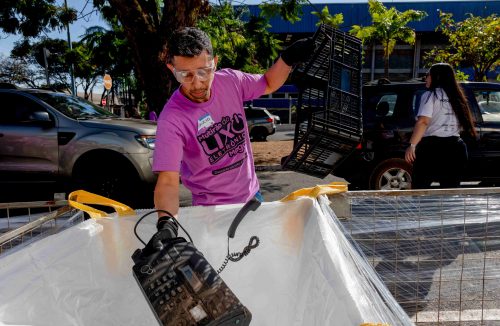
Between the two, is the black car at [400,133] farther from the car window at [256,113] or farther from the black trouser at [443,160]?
the car window at [256,113]

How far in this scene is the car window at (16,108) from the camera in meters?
5.84

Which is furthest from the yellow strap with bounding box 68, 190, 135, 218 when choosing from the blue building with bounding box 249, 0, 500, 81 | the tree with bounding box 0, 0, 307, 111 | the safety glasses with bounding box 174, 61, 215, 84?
the blue building with bounding box 249, 0, 500, 81

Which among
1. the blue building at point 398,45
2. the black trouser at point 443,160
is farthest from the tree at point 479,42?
the blue building at point 398,45

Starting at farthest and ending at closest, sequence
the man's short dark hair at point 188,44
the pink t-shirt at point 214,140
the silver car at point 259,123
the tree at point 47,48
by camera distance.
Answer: the tree at point 47,48, the silver car at point 259,123, the pink t-shirt at point 214,140, the man's short dark hair at point 188,44

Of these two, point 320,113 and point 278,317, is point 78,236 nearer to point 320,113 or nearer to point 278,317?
point 278,317

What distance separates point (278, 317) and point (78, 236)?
84 cm

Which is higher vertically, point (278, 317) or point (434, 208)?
point (434, 208)

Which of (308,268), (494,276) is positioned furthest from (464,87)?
(308,268)

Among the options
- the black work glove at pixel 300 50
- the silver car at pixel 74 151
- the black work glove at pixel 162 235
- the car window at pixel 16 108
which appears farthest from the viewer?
the car window at pixel 16 108

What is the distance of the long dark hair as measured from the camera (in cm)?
378

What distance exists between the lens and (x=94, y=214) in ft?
5.64

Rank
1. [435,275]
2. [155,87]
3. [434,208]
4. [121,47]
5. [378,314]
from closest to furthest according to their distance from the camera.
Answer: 1. [378,314]
2. [434,208]
3. [435,275]
4. [155,87]
5. [121,47]

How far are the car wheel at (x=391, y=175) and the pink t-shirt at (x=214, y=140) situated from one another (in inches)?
156

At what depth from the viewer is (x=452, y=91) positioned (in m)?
3.79
